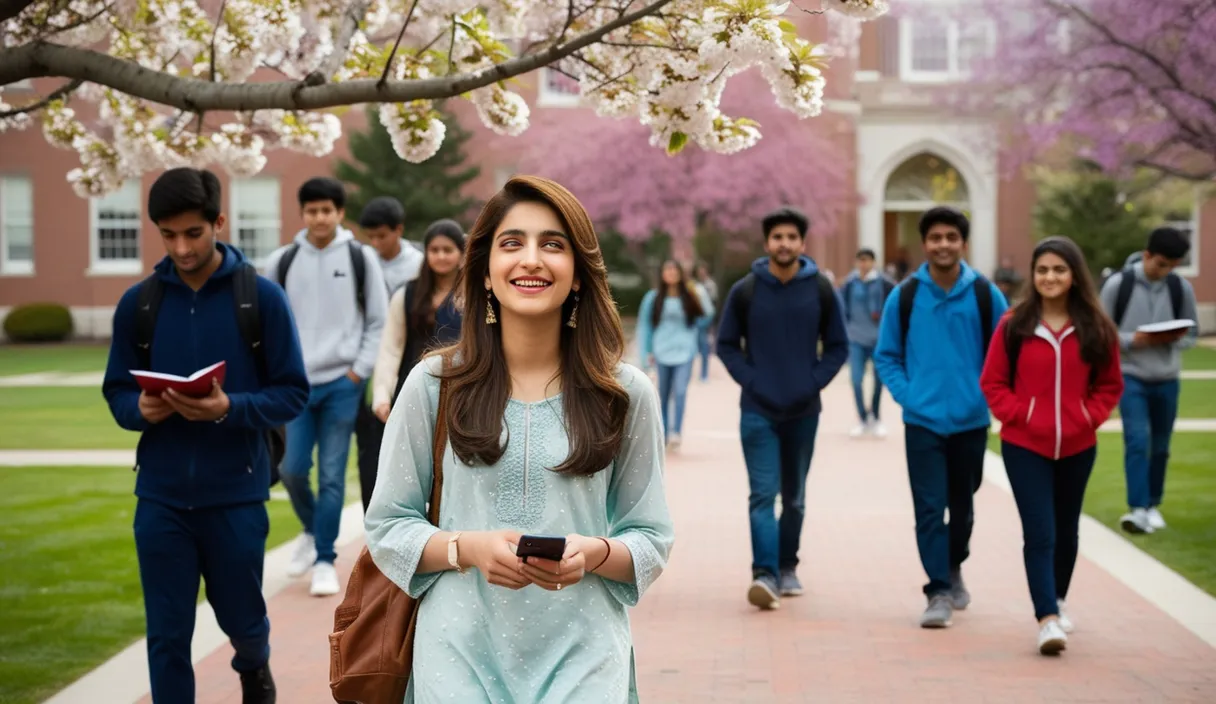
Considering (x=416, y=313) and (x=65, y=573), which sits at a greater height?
Result: (x=416, y=313)

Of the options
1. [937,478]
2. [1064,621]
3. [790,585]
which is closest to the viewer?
[1064,621]

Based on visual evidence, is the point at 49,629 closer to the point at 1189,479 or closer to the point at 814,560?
the point at 814,560

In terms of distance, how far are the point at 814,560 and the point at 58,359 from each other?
26.4 meters

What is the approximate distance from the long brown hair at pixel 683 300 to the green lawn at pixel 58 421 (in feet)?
18.4

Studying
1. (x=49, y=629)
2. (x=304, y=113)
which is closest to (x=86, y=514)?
(x=49, y=629)

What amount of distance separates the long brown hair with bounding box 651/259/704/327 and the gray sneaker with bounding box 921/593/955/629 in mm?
7742

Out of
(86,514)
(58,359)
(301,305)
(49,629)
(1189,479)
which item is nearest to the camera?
(49,629)

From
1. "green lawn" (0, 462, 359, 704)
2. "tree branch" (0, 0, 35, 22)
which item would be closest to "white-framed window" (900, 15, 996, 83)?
"green lawn" (0, 462, 359, 704)

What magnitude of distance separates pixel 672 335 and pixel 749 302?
6.71 m

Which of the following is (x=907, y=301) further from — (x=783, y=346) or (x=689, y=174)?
(x=689, y=174)

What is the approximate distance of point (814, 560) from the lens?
9211 mm

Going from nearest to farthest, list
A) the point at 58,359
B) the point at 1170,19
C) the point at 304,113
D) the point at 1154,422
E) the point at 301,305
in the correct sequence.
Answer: the point at 304,113, the point at 301,305, the point at 1154,422, the point at 1170,19, the point at 58,359

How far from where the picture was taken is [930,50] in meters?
43.4

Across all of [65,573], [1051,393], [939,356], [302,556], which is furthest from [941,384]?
[65,573]
